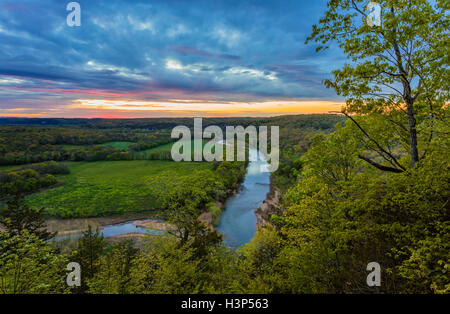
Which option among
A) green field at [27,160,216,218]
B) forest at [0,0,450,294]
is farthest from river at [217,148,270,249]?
forest at [0,0,450,294]

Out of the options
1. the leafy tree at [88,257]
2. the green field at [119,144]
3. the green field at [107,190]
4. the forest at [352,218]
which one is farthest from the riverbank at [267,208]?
the green field at [119,144]

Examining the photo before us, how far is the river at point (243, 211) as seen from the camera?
29.8 metres

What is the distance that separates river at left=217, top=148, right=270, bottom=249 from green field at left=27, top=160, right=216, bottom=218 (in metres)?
8.11

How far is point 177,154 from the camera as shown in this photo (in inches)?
3794

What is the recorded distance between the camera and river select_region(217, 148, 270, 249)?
2976 centimetres

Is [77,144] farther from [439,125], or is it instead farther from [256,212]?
[439,125]

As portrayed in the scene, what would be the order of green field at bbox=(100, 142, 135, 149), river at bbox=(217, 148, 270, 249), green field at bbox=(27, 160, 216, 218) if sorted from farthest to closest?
green field at bbox=(100, 142, 135, 149) → river at bbox=(217, 148, 270, 249) → green field at bbox=(27, 160, 216, 218)

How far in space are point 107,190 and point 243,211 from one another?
40009mm

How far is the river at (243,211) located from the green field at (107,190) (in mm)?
8110

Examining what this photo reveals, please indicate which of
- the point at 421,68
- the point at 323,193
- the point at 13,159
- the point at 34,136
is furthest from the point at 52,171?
the point at 421,68

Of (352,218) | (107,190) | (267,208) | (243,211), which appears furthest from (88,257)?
(107,190)

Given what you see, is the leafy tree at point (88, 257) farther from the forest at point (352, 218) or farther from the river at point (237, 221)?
the river at point (237, 221)

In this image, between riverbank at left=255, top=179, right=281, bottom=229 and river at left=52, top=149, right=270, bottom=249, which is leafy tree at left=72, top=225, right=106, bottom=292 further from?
riverbank at left=255, top=179, right=281, bottom=229

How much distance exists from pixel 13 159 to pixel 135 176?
46147 millimetres
